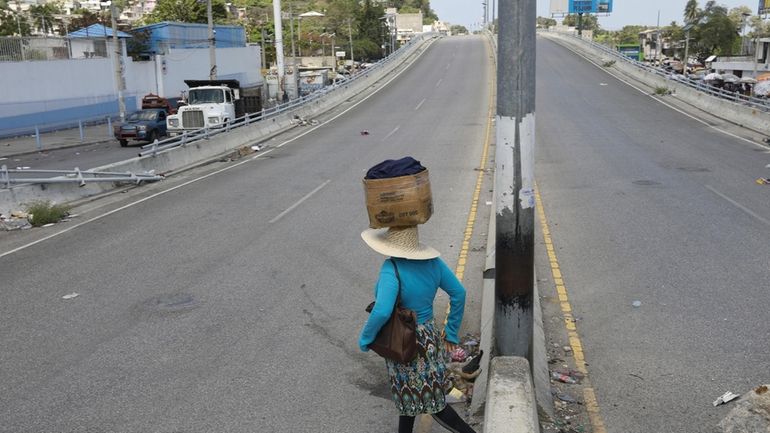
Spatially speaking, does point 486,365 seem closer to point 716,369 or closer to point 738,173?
point 716,369

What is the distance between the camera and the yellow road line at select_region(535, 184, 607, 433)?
5.78 metres

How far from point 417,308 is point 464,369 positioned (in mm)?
1277

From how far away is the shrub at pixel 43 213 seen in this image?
1465cm

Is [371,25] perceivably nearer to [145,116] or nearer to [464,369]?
[145,116]

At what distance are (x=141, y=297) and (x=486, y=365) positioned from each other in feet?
16.2

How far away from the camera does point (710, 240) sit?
37.3 ft

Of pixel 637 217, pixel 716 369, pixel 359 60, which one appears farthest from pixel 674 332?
pixel 359 60

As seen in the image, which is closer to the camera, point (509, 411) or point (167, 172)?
point (509, 411)

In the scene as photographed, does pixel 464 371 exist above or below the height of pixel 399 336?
below

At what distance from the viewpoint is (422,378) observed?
14.8 ft

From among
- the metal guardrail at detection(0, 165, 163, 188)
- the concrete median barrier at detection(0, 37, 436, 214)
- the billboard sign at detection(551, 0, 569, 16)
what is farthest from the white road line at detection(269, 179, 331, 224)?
the billboard sign at detection(551, 0, 569, 16)

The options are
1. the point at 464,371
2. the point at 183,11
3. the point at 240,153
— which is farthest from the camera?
the point at 183,11

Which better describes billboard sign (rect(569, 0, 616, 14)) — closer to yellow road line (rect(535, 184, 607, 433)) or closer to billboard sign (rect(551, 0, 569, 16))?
billboard sign (rect(551, 0, 569, 16))

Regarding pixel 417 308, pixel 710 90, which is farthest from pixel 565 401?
pixel 710 90
